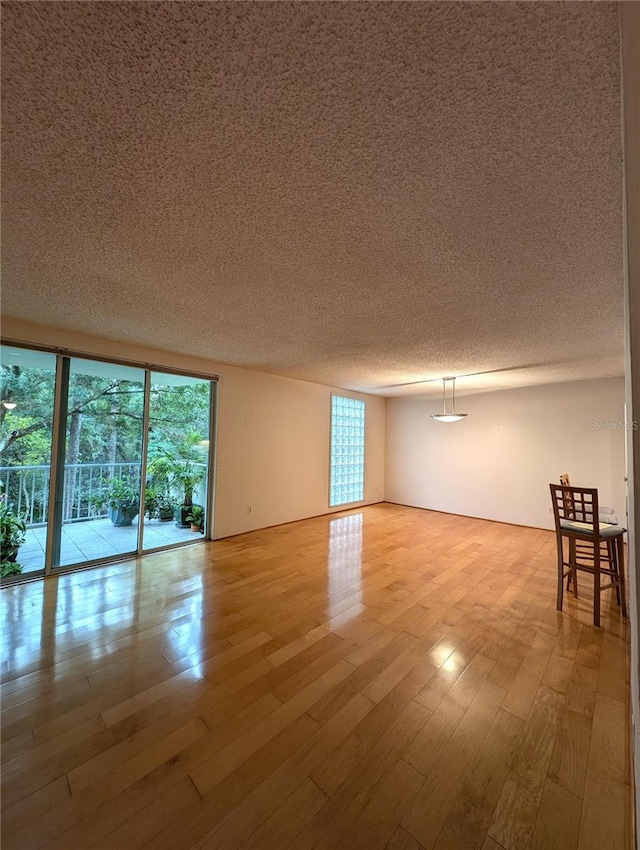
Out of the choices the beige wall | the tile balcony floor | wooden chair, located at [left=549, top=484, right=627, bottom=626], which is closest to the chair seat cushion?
wooden chair, located at [left=549, top=484, right=627, bottom=626]

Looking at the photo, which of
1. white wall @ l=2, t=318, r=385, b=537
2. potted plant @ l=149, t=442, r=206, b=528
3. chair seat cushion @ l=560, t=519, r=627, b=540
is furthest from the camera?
potted plant @ l=149, t=442, r=206, b=528

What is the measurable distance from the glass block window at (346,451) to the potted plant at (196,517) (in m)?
2.39

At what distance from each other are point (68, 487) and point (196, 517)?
1845 mm

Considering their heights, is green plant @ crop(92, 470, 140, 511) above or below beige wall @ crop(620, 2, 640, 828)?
below

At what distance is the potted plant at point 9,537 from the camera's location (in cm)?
296

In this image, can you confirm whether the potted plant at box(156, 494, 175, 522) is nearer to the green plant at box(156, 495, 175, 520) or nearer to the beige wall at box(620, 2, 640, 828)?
the green plant at box(156, 495, 175, 520)

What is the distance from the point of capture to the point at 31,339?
2943 mm

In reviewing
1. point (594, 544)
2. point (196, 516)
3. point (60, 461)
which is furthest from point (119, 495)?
point (594, 544)

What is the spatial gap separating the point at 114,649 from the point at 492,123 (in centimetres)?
331

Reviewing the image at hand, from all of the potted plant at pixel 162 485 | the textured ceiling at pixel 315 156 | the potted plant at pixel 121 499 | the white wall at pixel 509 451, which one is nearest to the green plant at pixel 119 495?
the potted plant at pixel 121 499

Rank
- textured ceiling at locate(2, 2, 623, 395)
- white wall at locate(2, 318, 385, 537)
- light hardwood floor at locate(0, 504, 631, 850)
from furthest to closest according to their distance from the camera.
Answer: white wall at locate(2, 318, 385, 537), light hardwood floor at locate(0, 504, 631, 850), textured ceiling at locate(2, 2, 623, 395)

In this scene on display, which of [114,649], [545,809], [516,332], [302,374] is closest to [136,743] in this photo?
[114,649]

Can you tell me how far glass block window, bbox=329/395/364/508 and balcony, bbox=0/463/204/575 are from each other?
2.86 m

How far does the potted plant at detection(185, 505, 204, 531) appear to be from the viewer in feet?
15.5
